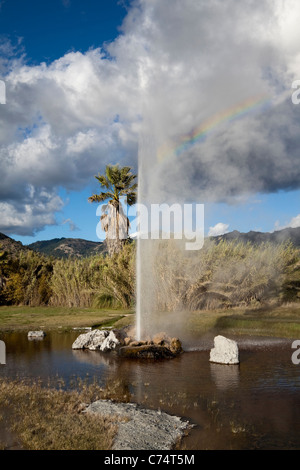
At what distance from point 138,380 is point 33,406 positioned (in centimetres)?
347

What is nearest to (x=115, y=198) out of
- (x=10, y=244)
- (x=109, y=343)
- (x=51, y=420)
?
(x=109, y=343)

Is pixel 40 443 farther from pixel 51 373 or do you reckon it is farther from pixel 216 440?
pixel 51 373

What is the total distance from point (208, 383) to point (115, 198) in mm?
28355

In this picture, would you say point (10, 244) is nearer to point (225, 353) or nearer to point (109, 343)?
point (109, 343)

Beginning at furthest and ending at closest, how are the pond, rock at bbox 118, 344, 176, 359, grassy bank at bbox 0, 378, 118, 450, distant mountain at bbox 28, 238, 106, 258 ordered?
distant mountain at bbox 28, 238, 106, 258 < rock at bbox 118, 344, 176, 359 < the pond < grassy bank at bbox 0, 378, 118, 450

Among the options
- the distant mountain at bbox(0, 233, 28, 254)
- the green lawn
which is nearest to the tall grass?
the green lawn

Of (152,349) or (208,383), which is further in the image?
(152,349)

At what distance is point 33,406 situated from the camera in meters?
7.58

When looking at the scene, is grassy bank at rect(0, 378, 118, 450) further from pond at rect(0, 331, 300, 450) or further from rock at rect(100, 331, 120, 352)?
rock at rect(100, 331, 120, 352)

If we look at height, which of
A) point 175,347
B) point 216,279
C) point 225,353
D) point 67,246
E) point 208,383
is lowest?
point 208,383

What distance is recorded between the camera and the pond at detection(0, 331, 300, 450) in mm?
6699

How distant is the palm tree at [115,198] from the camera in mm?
36688

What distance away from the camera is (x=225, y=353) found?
12078mm

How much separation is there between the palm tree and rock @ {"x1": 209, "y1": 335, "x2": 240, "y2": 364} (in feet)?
80.7
